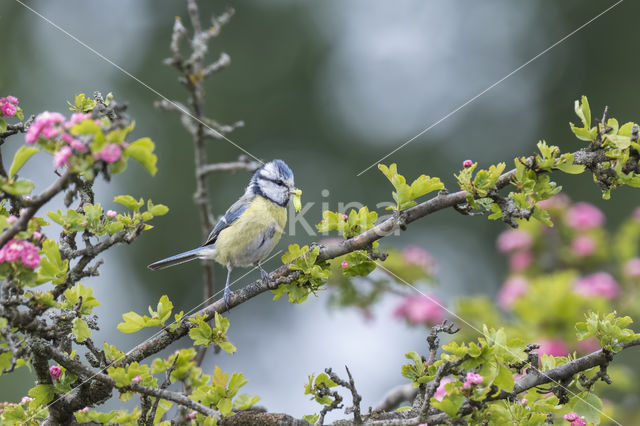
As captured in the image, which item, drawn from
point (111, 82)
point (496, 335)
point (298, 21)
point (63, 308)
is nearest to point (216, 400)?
point (63, 308)

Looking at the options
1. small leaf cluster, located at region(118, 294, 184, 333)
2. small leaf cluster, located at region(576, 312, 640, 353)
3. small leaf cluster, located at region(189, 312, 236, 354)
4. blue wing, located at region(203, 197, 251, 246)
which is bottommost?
small leaf cluster, located at region(576, 312, 640, 353)

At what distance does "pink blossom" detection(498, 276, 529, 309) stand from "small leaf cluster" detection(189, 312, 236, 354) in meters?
2.68

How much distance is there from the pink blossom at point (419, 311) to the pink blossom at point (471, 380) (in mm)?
2971

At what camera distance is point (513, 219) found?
224 cm

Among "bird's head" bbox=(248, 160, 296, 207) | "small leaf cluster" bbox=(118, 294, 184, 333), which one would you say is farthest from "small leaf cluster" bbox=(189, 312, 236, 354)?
"bird's head" bbox=(248, 160, 296, 207)

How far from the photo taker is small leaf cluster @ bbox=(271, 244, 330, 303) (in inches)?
88.9

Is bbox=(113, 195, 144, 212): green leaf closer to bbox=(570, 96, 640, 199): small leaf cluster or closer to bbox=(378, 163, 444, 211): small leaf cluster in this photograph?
bbox=(378, 163, 444, 211): small leaf cluster

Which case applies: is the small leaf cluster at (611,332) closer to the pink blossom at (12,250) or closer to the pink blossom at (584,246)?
the pink blossom at (12,250)

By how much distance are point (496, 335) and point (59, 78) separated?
945cm

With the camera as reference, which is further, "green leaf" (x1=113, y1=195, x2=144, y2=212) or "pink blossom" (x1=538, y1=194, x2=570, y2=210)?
"pink blossom" (x1=538, y1=194, x2=570, y2=210)

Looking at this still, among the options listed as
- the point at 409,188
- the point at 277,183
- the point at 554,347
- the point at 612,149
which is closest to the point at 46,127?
the point at 409,188

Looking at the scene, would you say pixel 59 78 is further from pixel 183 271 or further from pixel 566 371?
pixel 566 371

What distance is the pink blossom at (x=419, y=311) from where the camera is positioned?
5012mm

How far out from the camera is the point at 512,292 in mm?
4504
